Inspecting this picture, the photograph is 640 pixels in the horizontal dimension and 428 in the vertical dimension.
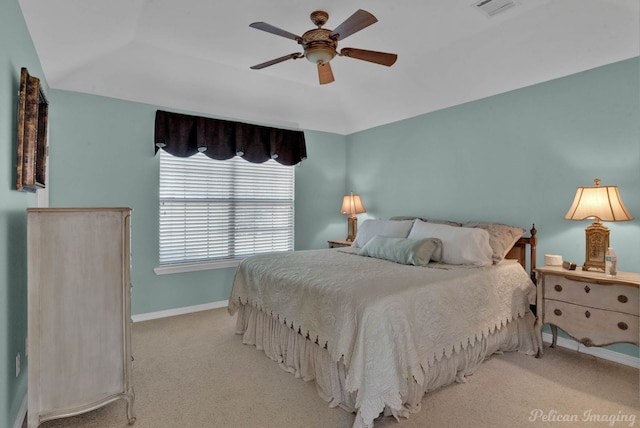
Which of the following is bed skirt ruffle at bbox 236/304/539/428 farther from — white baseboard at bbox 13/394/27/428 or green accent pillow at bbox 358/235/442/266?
white baseboard at bbox 13/394/27/428

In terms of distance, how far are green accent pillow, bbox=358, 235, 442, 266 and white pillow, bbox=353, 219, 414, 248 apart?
0.39m

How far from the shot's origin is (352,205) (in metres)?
4.79

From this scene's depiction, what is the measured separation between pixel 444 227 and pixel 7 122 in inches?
124

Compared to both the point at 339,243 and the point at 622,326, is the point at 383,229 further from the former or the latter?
the point at 622,326

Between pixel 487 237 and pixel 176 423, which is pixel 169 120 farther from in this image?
pixel 487 237

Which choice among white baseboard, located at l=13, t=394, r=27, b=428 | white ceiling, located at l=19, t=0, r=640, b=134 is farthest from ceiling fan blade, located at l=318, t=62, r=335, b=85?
white baseboard, located at l=13, t=394, r=27, b=428

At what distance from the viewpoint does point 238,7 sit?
101 inches

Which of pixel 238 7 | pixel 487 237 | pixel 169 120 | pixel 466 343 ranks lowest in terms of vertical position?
pixel 466 343

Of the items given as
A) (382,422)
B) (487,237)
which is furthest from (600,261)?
(382,422)

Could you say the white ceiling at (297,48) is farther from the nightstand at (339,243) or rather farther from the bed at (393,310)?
the nightstand at (339,243)

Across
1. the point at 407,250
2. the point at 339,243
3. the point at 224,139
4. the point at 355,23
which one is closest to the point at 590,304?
the point at 407,250

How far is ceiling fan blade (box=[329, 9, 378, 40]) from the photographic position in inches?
76.8

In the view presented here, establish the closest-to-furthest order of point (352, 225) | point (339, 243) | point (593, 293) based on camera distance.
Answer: point (593, 293)
point (339, 243)
point (352, 225)

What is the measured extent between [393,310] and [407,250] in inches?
42.0
